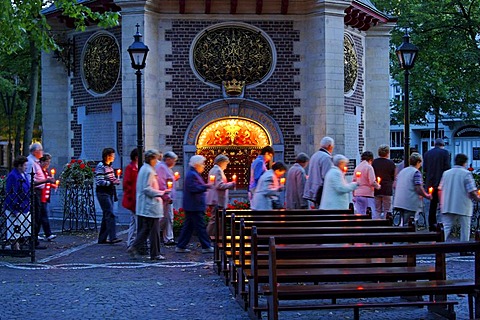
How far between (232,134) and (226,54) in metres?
2.17

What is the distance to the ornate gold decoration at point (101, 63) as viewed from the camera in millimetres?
21312

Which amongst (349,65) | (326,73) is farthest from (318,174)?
(349,65)

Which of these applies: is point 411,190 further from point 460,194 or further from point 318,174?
point 318,174

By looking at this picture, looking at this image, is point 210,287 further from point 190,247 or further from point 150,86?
point 150,86

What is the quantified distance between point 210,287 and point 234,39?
11229 mm

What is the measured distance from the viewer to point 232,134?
2055 cm

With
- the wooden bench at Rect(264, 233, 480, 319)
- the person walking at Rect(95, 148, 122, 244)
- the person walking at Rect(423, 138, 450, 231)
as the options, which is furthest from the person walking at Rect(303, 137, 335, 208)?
the wooden bench at Rect(264, 233, 480, 319)

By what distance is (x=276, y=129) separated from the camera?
20.5 meters

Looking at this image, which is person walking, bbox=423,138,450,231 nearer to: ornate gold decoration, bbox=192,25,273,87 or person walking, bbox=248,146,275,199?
person walking, bbox=248,146,275,199

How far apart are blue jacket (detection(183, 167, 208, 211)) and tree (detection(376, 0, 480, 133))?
1255 centimetres

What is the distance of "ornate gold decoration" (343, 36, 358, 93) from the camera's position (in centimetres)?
2200

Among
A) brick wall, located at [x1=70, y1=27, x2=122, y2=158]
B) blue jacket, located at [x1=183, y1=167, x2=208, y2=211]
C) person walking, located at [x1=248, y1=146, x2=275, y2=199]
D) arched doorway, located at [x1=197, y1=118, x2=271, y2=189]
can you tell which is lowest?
blue jacket, located at [x1=183, y1=167, x2=208, y2=211]

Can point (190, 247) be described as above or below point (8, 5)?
below

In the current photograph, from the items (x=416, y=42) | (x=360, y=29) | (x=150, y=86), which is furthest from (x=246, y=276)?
(x=416, y=42)
